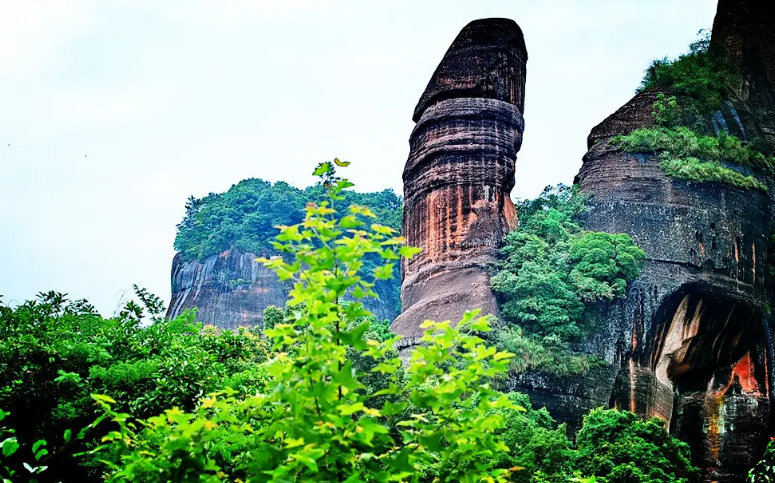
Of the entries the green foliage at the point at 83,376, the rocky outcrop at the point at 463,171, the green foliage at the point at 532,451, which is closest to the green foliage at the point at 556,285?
the rocky outcrop at the point at 463,171

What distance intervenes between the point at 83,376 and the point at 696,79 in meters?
22.9

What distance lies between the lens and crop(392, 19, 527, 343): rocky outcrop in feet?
77.6

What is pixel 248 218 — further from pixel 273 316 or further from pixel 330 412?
pixel 330 412

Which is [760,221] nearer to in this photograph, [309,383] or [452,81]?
[452,81]

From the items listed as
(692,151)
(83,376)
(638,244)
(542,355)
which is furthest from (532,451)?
(692,151)

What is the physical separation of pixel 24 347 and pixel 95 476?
174 cm

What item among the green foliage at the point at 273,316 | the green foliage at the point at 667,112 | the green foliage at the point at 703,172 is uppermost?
the green foliage at the point at 667,112

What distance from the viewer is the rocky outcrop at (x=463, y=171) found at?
23.6m

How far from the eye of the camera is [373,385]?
16.1 meters

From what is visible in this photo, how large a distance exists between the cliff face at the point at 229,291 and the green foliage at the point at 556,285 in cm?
2015

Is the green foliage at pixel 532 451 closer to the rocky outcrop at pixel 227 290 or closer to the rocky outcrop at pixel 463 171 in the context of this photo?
the rocky outcrop at pixel 463 171

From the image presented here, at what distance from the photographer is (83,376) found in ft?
32.2

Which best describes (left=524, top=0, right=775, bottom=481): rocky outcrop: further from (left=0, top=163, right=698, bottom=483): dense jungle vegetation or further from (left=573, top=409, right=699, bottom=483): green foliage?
(left=573, top=409, right=699, bottom=483): green foliage

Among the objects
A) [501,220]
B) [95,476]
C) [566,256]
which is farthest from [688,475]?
[95,476]
